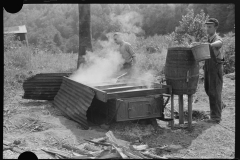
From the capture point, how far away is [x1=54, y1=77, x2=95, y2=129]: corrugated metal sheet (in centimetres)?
646

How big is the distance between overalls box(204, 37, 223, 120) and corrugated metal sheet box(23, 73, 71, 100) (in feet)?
16.3

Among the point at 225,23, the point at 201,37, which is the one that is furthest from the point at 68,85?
the point at 225,23

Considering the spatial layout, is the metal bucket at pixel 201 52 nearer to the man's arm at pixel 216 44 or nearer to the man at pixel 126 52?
the man's arm at pixel 216 44

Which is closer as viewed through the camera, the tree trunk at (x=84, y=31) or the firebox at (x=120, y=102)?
the firebox at (x=120, y=102)

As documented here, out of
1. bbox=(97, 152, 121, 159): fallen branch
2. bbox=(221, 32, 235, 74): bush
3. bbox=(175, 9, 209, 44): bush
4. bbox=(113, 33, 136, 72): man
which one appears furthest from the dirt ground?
bbox=(175, 9, 209, 44): bush

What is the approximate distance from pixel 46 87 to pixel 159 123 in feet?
14.2

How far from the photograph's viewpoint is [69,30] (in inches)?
945

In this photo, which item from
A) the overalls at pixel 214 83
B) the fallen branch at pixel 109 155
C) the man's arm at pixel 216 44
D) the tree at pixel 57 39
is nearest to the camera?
the fallen branch at pixel 109 155

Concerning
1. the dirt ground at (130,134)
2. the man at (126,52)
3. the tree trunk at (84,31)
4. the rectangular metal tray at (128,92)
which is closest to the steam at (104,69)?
the man at (126,52)

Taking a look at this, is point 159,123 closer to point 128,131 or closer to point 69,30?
point 128,131

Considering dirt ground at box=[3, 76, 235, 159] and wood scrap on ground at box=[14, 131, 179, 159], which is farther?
dirt ground at box=[3, 76, 235, 159]

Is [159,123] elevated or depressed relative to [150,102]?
depressed

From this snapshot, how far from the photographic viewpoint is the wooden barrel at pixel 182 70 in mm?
6035

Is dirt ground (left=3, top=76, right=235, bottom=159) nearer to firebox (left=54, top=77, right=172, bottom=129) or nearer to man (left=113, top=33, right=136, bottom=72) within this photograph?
firebox (left=54, top=77, right=172, bottom=129)
